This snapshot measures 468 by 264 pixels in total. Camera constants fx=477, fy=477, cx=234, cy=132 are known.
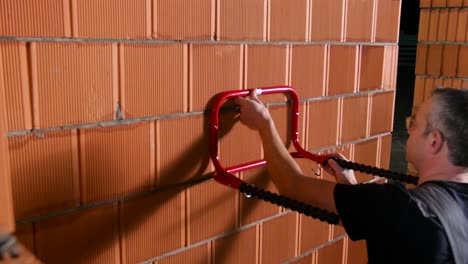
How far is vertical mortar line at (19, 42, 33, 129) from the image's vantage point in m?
1.04

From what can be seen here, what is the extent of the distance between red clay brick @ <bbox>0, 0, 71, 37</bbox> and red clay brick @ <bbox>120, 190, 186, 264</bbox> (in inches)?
19.2

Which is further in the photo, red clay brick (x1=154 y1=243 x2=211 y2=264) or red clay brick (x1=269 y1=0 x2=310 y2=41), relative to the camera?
red clay brick (x1=269 y1=0 x2=310 y2=41)

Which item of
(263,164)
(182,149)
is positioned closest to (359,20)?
(263,164)

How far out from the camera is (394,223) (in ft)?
3.72

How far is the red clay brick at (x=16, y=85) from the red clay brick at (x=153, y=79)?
9.6 inches

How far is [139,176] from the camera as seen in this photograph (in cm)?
131

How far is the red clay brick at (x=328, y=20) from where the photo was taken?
1.74m

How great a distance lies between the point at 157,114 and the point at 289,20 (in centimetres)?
62

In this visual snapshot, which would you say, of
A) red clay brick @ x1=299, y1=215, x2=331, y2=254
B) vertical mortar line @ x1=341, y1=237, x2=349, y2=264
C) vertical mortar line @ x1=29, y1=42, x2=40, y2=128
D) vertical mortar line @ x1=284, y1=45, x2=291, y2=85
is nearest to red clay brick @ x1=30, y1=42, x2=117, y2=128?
vertical mortar line @ x1=29, y1=42, x2=40, y2=128

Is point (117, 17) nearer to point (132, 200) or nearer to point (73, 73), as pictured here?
point (73, 73)

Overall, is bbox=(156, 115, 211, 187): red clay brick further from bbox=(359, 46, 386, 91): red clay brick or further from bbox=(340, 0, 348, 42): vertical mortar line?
bbox=(359, 46, 386, 91): red clay brick

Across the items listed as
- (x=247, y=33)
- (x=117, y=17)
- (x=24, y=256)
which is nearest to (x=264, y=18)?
(x=247, y=33)

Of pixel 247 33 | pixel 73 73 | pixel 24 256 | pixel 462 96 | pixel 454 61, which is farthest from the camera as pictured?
pixel 454 61

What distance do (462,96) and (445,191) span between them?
252 millimetres
